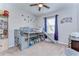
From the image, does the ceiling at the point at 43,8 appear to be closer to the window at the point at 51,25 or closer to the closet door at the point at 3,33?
the window at the point at 51,25

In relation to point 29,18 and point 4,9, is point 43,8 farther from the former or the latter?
point 4,9

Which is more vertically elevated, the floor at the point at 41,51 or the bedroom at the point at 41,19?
the bedroom at the point at 41,19

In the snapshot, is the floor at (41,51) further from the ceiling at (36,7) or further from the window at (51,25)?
the ceiling at (36,7)

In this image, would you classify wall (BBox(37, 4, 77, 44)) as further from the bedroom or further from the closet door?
the closet door

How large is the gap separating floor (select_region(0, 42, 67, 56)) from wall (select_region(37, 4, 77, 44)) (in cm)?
11

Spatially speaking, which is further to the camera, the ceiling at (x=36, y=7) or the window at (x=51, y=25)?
the window at (x=51, y=25)

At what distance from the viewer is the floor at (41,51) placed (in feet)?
3.98

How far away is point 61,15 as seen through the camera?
1288 millimetres

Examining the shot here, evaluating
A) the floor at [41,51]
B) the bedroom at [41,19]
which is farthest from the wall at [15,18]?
the floor at [41,51]

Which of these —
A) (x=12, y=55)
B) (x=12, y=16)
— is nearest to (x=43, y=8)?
(x=12, y=16)

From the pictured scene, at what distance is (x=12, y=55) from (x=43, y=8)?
0.76m

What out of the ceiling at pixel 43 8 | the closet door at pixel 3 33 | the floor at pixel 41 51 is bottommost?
the floor at pixel 41 51

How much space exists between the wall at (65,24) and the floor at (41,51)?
0.37ft

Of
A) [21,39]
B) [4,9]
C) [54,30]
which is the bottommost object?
[21,39]
